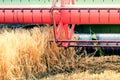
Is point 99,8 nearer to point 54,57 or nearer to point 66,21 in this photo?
point 66,21

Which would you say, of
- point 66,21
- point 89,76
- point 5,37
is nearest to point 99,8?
point 66,21

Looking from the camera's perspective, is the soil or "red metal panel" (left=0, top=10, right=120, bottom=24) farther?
the soil

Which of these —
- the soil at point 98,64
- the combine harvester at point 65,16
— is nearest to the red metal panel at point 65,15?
the combine harvester at point 65,16

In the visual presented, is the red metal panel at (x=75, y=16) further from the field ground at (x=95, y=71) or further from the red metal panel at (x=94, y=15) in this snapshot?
the field ground at (x=95, y=71)

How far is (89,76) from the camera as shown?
701 cm

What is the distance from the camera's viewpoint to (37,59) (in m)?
7.21

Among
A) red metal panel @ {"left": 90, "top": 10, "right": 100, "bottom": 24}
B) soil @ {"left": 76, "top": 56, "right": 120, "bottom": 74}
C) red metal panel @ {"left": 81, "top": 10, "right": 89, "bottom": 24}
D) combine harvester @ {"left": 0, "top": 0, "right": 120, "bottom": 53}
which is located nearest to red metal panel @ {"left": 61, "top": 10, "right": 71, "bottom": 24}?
combine harvester @ {"left": 0, "top": 0, "right": 120, "bottom": 53}

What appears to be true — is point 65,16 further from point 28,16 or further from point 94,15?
point 28,16

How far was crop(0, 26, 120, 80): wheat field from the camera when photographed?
6.33 meters

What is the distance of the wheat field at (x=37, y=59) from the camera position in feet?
20.8

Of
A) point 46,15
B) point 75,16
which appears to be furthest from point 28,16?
point 75,16

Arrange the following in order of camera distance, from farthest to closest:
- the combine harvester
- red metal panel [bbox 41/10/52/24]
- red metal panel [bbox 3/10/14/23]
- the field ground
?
1. red metal panel [bbox 3/10/14/23]
2. red metal panel [bbox 41/10/52/24]
3. the combine harvester
4. the field ground

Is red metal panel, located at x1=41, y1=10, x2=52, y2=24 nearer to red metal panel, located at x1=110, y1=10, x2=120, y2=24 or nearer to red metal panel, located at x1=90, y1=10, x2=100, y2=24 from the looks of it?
red metal panel, located at x1=90, y1=10, x2=100, y2=24

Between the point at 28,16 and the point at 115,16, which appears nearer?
the point at 115,16
